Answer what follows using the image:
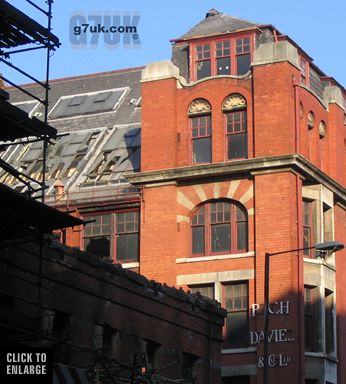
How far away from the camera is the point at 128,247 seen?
58000mm

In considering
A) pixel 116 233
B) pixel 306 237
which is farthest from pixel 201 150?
pixel 306 237

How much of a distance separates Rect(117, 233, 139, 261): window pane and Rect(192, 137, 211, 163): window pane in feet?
14.6

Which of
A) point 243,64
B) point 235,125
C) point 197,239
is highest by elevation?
point 243,64

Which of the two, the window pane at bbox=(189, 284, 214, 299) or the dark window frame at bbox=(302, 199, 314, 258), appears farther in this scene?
the dark window frame at bbox=(302, 199, 314, 258)

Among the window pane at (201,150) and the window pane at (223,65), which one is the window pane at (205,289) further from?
the window pane at (223,65)

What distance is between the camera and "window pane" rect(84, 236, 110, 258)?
58062mm

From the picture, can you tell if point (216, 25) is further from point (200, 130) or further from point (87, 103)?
point (87, 103)

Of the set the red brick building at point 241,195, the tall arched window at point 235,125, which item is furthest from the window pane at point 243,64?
the tall arched window at point 235,125

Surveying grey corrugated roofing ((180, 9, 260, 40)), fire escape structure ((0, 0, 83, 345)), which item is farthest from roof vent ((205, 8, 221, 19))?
fire escape structure ((0, 0, 83, 345))

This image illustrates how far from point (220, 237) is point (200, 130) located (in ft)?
16.8

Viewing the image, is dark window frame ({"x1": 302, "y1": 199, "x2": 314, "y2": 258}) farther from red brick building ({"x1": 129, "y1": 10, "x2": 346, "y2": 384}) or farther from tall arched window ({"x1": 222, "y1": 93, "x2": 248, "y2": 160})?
tall arched window ({"x1": 222, "y1": 93, "x2": 248, "y2": 160})

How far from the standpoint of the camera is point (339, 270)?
5888 cm

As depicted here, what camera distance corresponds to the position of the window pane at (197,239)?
5672cm

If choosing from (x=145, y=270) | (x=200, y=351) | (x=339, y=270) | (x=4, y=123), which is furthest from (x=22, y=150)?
(x=4, y=123)
